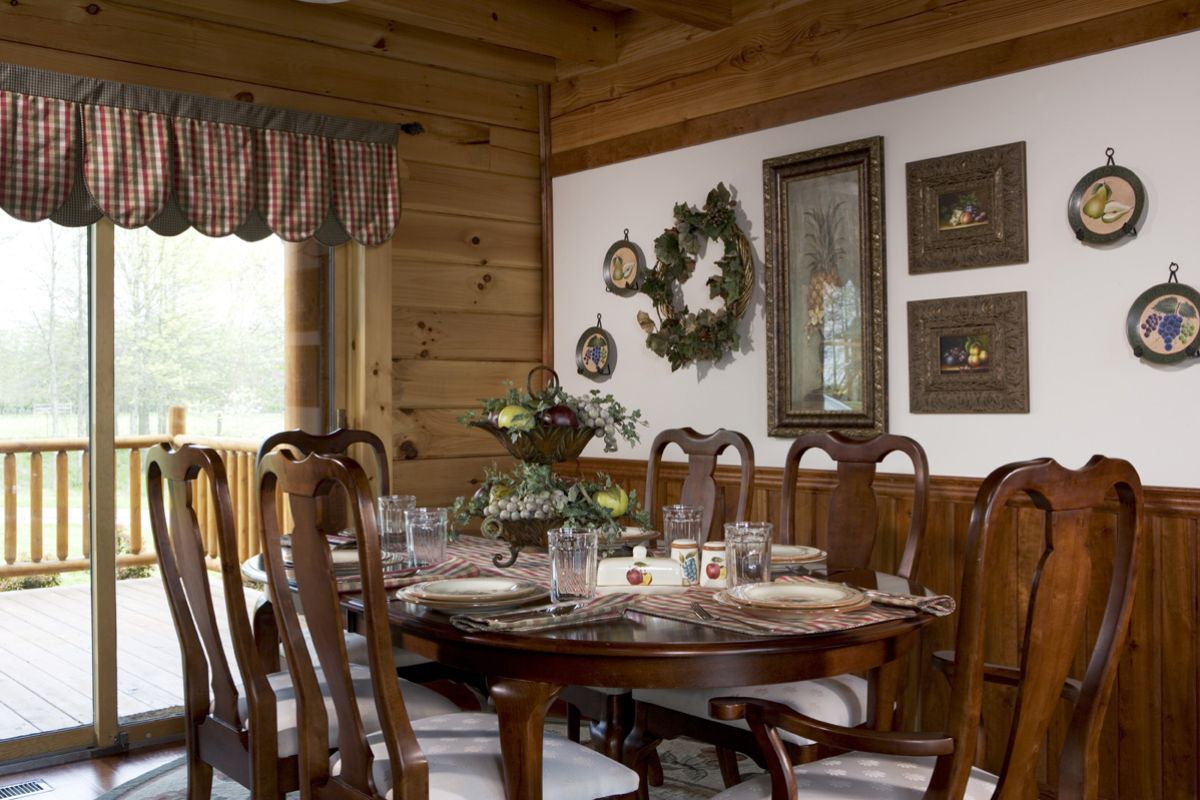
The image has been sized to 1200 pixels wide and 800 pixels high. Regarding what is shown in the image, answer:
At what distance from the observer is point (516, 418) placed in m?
2.69

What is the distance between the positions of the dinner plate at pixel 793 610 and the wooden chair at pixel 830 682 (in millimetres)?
298

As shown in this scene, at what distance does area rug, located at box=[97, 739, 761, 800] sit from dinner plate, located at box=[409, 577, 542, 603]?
3.97 feet

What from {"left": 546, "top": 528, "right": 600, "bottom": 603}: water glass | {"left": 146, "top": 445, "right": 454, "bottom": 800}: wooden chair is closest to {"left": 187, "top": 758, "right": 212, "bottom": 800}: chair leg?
{"left": 146, "top": 445, "right": 454, "bottom": 800}: wooden chair

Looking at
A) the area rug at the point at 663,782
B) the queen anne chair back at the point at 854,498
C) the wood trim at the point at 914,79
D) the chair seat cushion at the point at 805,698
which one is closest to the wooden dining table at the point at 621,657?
the chair seat cushion at the point at 805,698

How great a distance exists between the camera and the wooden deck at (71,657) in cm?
357

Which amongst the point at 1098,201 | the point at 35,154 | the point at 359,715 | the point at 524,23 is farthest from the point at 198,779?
the point at 524,23

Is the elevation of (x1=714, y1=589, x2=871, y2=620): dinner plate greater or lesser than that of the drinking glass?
lesser

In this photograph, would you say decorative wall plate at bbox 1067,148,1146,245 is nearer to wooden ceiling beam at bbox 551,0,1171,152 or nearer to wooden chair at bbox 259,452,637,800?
wooden ceiling beam at bbox 551,0,1171,152

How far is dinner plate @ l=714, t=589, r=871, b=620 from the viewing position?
2.05 m

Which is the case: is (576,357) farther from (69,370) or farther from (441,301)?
(69,370)

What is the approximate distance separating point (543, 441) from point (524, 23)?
2.18 m

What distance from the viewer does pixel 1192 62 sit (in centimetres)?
287

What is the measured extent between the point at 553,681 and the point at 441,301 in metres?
2.75

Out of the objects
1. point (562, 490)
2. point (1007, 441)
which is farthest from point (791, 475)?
point (562, 490)
